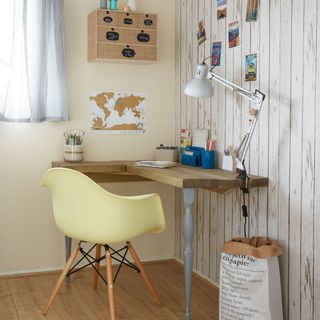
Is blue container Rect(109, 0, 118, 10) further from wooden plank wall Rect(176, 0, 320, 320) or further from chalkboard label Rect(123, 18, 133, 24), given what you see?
wooden plank wall Rect(176, 0, 320, 320)

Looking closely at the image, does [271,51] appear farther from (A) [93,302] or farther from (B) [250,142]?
(A) [93,302]

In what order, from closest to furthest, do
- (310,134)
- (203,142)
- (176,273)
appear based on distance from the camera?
1. (310,134)
2. (203,142)
3. (176,273)

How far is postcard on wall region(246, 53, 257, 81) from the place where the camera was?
3062 mm

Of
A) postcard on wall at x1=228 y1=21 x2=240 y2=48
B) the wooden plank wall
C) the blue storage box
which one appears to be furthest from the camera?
the blue storage box

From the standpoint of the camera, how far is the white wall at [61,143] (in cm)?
386

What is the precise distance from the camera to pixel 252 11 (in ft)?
10.1

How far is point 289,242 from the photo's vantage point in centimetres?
276

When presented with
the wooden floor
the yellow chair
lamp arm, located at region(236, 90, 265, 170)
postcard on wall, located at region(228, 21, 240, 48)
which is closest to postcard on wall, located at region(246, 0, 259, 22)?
postcard on wall, located at region(228, 21, 240, 48)

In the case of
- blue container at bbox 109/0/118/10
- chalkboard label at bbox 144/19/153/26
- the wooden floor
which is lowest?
the wooden floor

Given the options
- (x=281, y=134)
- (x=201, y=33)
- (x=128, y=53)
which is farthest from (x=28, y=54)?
(x=281, y=134)

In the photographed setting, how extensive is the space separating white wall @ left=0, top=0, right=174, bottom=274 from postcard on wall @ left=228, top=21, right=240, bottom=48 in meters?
0.93

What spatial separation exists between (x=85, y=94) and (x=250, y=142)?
1.40 meters

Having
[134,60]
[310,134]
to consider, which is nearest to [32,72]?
[134,60]

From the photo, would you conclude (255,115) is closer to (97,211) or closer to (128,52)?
(97,211)
